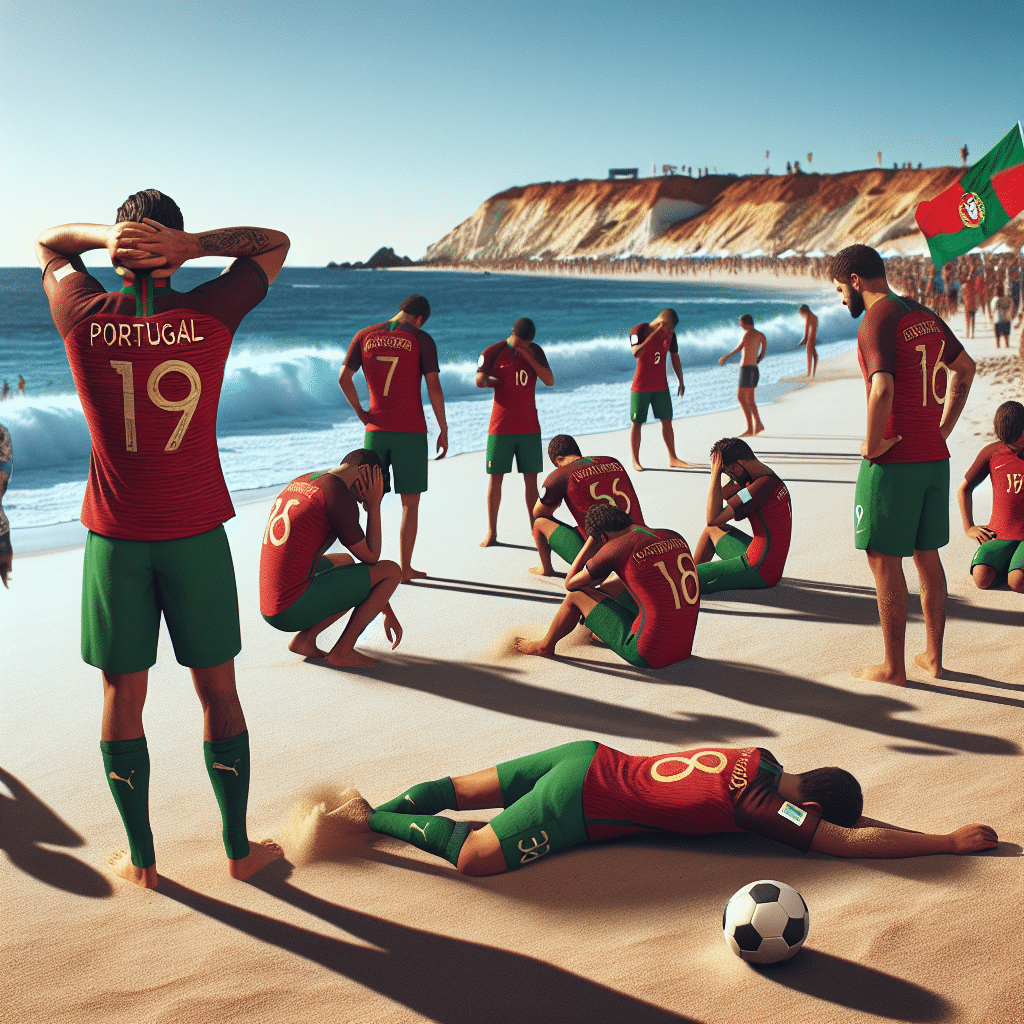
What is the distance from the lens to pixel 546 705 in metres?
4.58

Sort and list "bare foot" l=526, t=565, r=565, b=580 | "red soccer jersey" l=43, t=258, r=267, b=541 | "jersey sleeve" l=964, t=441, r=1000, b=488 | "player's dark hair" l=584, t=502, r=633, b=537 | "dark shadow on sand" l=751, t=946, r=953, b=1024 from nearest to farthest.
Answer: "dark shadow on sand" l=751, t=946, r=953, b=1024
"red soccer jersey" l=43, t=258, r=267, b=541
"player's dark hair" l=584, t=502, r=633, b=537
"jersey sleeve" l=964, t=441, r=1000, b=488
"bare foot" l=526, t=565, r=565, b=580

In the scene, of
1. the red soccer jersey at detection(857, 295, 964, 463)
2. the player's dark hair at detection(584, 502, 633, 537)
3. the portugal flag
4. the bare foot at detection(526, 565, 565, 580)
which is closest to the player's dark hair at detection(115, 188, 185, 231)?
the player's dark hair at detection(584, 502, 633, 537)

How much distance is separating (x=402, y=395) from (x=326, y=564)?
192 centimetres

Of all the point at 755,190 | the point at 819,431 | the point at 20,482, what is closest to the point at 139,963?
the point at 20,482

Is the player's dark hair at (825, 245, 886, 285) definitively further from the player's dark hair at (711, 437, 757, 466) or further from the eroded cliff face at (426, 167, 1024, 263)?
the eroded cliff face at (426, 167, 1024, 263)

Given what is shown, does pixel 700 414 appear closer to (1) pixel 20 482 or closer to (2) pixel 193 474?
(1) pixel 20 482

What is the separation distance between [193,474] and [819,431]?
11.2 metres

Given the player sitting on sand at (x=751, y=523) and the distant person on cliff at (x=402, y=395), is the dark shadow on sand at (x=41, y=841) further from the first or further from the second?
the player sitting on sand at (x=751, y=523)

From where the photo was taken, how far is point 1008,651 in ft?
16.7

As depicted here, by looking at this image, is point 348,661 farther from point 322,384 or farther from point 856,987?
point 322,384

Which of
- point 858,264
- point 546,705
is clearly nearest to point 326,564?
point 546,705

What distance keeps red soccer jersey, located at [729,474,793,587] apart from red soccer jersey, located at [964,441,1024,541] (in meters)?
1.16

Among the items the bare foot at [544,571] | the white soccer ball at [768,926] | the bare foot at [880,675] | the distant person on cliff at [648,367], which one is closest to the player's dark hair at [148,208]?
the white soccer ball at [768,926]

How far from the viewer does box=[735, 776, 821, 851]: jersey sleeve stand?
9.78 feet
